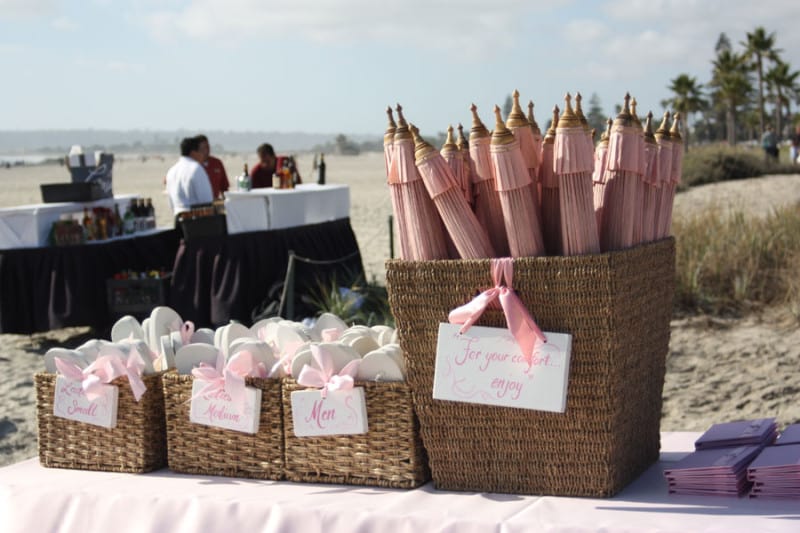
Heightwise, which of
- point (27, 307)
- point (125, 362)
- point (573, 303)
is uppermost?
point (573, 303)

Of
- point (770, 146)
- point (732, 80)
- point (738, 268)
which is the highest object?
point (732, 80)

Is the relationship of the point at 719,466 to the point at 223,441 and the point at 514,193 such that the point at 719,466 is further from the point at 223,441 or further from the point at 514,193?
the point at 223,441

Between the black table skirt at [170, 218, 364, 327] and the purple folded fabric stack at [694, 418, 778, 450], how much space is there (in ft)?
14.9

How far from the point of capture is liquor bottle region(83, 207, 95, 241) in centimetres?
649

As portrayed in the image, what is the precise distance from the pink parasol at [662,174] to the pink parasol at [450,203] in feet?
1.15

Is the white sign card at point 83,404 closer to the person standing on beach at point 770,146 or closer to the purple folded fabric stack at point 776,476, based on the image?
the purple folded fabric stack at point 776,476

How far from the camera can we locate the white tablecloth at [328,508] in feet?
5.01

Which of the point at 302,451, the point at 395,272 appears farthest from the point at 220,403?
the point at 395,272

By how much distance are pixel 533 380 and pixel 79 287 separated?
5.19 m

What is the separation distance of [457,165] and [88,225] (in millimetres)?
5343

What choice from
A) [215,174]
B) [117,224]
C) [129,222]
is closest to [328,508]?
[117,224]

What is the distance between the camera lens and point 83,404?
1.98 metres

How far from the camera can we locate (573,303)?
61.9 inches

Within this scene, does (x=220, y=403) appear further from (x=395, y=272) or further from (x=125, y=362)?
(x=395, y=272)
